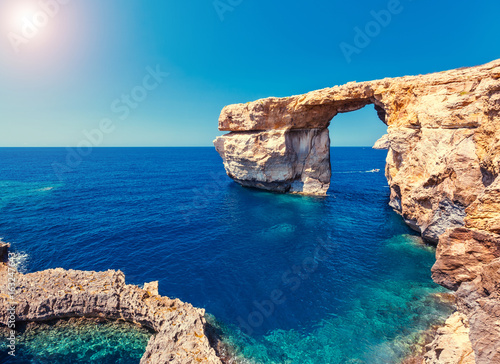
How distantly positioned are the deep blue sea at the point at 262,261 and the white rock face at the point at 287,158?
3.99m

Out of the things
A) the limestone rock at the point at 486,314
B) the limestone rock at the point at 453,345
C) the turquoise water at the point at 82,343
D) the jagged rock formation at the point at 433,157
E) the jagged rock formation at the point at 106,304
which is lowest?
the turquoise water at the point at 82,343

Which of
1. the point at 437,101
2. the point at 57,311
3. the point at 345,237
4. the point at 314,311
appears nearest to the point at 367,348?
the point at 314,311

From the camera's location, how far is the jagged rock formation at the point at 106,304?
39.9 ft

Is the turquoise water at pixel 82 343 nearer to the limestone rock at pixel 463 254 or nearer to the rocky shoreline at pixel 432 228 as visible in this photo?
the rocky shoreline at pixel 432 228

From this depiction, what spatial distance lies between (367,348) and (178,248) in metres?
17.6

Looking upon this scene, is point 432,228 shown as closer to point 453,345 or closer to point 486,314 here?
point 453,345

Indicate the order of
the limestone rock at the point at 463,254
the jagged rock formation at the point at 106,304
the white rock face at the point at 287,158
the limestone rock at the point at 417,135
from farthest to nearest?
the white rock face at the point at 287,158, the limestone rock at the point at 417,135, the jagged rock formation at the point at 106,304, the limestone rock at the point at 463,254

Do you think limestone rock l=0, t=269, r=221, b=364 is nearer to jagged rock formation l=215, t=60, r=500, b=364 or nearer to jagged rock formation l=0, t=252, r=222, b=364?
jagged rock formation l=0, t=252, r=222, b=364

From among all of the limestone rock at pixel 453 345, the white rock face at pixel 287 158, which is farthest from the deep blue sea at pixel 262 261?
the white rock face at pixel 287 158

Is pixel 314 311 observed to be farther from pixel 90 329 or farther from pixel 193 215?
pixel 193 215

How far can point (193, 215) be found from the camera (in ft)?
109

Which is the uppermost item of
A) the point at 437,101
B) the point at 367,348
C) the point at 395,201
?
the point at 437,101

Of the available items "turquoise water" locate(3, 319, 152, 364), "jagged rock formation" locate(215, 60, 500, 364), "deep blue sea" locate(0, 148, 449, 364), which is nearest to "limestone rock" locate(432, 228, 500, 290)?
"jagged rock formation" locate(215, 60, 500, 364)

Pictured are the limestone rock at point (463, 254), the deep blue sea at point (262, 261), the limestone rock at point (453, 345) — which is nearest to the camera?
the limestone rock at point (453, 345)
